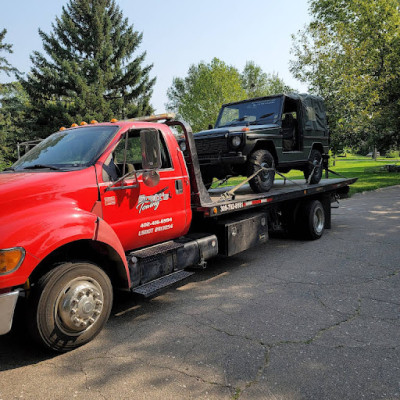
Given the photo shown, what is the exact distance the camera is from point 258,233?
614cm

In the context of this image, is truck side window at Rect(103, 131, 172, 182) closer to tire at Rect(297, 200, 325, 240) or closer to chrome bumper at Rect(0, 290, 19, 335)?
chrome bumper at Rect(0, 290, 19, 335)

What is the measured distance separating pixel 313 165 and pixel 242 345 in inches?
235

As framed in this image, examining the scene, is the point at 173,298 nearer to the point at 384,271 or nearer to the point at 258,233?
the point at 258,233

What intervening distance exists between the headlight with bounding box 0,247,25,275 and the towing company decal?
4.78ft

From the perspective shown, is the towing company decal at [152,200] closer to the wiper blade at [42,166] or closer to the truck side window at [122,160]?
the truck side window at [122,160]

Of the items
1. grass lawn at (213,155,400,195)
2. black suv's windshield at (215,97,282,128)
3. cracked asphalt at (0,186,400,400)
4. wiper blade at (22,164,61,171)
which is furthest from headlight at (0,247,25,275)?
grass lawn at (213,155,400,195)

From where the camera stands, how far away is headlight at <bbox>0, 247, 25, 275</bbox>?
2.92 m

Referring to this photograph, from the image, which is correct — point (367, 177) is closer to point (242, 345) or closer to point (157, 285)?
point (157, 285)

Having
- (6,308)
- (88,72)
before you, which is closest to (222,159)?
(6,308)

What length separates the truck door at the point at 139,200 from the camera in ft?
13.1

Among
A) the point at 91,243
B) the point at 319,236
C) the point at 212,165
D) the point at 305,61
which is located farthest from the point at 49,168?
the point at 305,61

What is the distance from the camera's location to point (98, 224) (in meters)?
3.62

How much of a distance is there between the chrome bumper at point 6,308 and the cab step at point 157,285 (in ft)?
4.36

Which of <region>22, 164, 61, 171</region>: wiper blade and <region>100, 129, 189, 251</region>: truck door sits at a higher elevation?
<region>22, 164, 61, 171</region>: wiper blade
